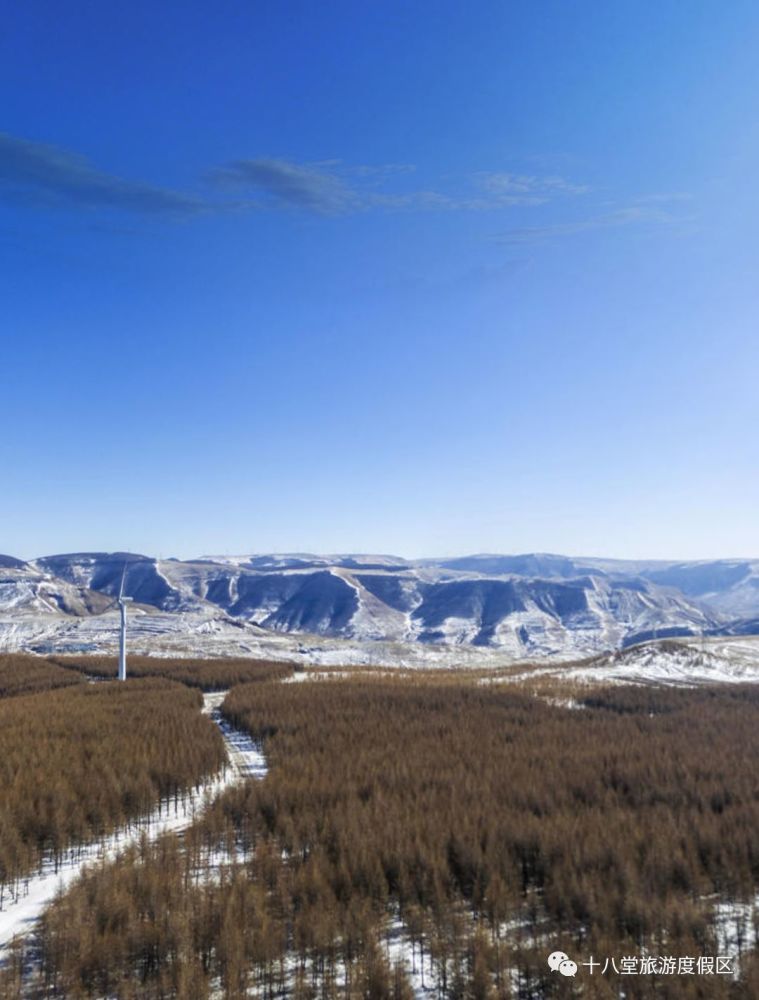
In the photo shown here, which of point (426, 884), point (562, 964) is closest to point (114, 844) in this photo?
point (426, 884)

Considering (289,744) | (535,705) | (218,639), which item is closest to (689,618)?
(218,639)

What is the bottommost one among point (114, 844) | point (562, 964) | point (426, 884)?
point (114, 844)

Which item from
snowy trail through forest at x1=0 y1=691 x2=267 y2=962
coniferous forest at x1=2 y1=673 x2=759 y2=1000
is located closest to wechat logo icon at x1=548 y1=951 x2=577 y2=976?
coniferous forest at x1=2 y1=673 x2=759 y2=1000

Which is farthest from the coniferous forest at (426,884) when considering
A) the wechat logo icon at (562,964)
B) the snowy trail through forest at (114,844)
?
the snowy trail through forest at (114,844)

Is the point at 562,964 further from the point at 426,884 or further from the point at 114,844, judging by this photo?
the point at 114,844

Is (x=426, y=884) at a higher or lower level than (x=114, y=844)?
higher

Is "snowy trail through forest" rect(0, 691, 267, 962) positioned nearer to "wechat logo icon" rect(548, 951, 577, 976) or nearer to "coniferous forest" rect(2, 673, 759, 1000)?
"coniferous forest" rect(2, 673, 759, 1000)

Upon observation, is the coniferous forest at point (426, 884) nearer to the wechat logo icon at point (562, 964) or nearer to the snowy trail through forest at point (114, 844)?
the wechat logo icon at point (562, 964)
